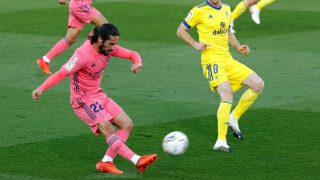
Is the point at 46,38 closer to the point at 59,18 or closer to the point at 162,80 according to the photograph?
the point at 59,18

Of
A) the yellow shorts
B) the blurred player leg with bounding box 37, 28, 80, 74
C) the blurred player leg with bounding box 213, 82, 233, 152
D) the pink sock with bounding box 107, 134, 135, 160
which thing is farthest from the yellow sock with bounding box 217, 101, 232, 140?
the blurred player leg with bounding box 37, 28, 80, 74

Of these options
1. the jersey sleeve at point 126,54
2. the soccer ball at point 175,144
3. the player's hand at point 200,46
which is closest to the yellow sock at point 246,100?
the player's hand at point 200,46

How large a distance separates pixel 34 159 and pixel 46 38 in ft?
41.6

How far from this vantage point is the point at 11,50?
23.9 meters

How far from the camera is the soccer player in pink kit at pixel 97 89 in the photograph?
489 inches

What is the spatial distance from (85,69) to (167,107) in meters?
4.79

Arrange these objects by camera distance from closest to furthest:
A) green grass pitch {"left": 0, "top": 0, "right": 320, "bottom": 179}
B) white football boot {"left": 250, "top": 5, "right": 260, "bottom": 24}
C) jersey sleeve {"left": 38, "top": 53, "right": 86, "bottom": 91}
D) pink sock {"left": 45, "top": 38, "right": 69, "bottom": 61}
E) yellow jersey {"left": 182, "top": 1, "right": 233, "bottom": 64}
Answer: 1. jersey sleeve {"left": 38, "top": 53, "right": 86, "bottom": 91}
2. green grass pitch {"left": 0, "top": 0, "right": 320, "bottom": 179}
3. yellow jersey {"left": 182, "top": 1, "right": 233, "bottom": 64}
4. pink sock {"left": 45, "top": 38, "right": 69, "bottom": 61}
5. white football boot {"left": 250, "top": 5, "right": 260, "bottom": 24}

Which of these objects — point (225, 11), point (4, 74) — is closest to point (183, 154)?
point (225, 11)

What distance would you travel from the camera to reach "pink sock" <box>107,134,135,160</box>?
12367 millimetres

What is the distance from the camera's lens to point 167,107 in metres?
17.3

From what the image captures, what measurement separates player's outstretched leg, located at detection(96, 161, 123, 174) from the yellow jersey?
8.80ft

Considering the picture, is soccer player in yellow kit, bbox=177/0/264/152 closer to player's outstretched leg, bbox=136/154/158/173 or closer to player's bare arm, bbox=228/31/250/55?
player's bare arm, bbox=228/31/250/55

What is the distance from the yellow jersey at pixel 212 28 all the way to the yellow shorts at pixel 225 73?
10 centimetres

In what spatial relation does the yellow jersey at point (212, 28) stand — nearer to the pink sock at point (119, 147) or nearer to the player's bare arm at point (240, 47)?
the player's bare arm at point (240, 47)
